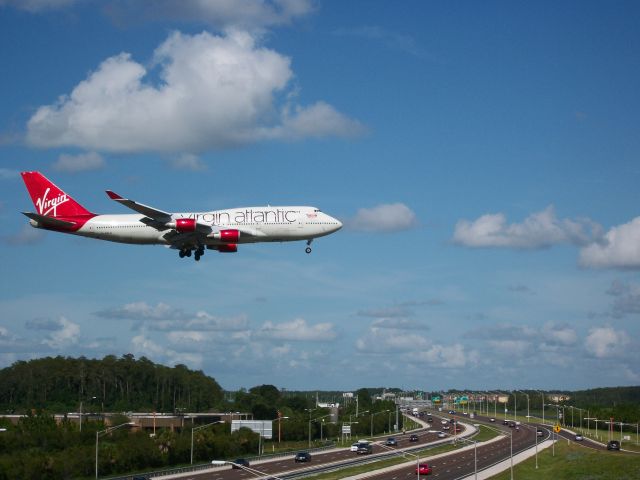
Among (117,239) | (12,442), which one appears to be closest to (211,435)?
(12,442)

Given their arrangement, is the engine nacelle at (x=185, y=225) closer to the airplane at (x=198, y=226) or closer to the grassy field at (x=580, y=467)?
the airplane at (x=198, y=226)

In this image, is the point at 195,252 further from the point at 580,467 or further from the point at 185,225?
the point at 580,467

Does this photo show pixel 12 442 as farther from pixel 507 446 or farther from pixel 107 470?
pixel 507 446

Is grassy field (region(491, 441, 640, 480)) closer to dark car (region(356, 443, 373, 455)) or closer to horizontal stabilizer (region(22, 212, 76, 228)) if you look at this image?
dark car (region(356, 443, 373, 455))

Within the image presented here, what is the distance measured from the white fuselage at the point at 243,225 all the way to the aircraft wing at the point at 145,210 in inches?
62.5

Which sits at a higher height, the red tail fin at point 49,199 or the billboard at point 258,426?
the red tail fin at point 49,199

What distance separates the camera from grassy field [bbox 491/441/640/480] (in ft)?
457

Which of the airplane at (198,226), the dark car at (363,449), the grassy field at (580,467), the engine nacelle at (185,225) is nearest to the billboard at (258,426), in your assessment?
the dark car at (363,449)

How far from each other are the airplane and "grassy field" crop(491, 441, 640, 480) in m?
44.0

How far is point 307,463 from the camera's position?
148375 mm

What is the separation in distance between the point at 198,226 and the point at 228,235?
3754mm

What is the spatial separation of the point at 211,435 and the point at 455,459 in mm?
43844

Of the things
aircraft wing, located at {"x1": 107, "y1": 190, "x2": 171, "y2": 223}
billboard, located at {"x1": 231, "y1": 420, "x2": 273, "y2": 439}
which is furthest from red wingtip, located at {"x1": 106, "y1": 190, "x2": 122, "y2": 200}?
billboard, located at {"x1": 231, "y1": 420, "x2": 273, "y2": 439}

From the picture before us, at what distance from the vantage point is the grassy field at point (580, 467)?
139250mm
